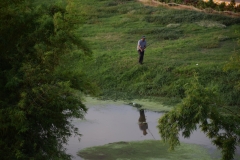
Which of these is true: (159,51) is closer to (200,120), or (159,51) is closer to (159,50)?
(159,50)

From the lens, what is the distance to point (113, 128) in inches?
756

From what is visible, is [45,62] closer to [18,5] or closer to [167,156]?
[18,5]

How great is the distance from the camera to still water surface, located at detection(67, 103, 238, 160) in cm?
1766

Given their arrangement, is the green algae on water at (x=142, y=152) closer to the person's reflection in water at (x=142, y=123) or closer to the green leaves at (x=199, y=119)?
the person's reflection in water at (x=142, y=123)

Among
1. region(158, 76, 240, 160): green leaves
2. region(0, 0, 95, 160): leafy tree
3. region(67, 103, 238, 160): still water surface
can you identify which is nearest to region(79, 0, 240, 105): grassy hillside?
region(67, 103, 238, 160): still water surface

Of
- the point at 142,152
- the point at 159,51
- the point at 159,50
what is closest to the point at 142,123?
the point at 142,152

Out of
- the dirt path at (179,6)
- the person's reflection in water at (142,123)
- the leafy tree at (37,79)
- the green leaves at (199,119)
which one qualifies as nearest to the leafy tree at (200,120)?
the green leaves at (199,119)

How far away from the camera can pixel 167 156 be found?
1631 cm

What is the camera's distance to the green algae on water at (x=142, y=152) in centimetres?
1627

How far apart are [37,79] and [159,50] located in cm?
1596

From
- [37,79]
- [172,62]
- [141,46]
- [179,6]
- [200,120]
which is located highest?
[37,79]

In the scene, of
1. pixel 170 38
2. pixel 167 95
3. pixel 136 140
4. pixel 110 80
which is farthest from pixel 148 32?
pixel 136 140

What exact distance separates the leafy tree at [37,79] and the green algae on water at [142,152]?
3.43 meters

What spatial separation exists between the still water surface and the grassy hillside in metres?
1.91
